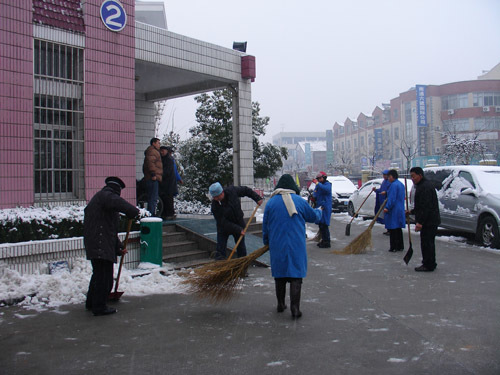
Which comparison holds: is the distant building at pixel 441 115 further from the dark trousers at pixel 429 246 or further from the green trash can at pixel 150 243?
the green trash can at pixel 150 243

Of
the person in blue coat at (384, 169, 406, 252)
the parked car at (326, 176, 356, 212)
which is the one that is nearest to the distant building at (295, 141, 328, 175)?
the parked car at (326, 176, 356, 212)

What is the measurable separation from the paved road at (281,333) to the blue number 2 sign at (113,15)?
526 centimetres

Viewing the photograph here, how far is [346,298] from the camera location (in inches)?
241

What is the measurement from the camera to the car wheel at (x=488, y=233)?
9.50 meters

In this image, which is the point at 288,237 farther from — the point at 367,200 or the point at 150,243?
the point at 367,200

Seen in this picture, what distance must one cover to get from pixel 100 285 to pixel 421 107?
48.8 metres

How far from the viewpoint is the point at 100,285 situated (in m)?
5.52

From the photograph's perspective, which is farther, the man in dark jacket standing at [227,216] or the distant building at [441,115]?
the distant building at [441,115]

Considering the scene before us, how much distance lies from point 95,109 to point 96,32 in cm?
141

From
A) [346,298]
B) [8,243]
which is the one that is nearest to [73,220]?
[8,243]

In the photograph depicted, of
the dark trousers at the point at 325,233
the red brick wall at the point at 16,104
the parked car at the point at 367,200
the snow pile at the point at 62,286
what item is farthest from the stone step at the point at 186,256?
the parked car at the point at 367,200

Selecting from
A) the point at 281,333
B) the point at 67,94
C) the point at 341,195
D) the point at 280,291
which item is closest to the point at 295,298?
the point at 280,291

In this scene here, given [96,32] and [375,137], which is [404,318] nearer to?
[96,32]

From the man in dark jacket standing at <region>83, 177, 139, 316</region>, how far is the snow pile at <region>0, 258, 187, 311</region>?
2.23 ft
